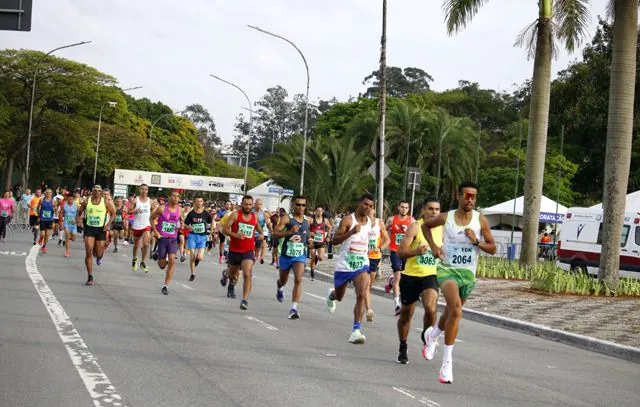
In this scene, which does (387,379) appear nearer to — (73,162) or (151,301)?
(151,301)

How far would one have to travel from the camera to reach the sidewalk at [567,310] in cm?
1550

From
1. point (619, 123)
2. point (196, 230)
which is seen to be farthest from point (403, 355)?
point (619, 123)

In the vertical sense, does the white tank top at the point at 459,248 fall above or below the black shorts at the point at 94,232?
above

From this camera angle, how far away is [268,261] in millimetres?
34312

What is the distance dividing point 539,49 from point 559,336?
42.9ft

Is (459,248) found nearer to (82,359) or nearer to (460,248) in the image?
(460,248)

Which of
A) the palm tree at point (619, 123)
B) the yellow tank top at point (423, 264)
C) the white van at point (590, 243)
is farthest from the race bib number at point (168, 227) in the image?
the white van at point (590, 243)

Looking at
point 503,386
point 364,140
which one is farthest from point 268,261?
point 364,140

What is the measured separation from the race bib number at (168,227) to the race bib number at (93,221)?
118 centimetres

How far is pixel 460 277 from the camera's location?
9531mm

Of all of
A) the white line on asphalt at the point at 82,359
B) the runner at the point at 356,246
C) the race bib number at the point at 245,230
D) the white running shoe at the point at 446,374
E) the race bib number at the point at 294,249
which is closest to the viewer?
the white line on asphalt at the point at 82,359

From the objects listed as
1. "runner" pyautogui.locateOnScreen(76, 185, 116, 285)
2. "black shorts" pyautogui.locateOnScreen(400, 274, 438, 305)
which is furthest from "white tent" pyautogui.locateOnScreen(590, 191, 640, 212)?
"black shorts" pyautogui.locateOnScreen(400, 274, 438, 305)

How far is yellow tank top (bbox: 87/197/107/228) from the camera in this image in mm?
18250

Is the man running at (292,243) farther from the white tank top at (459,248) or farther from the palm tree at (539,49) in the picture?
the palm tree at (539,49)
